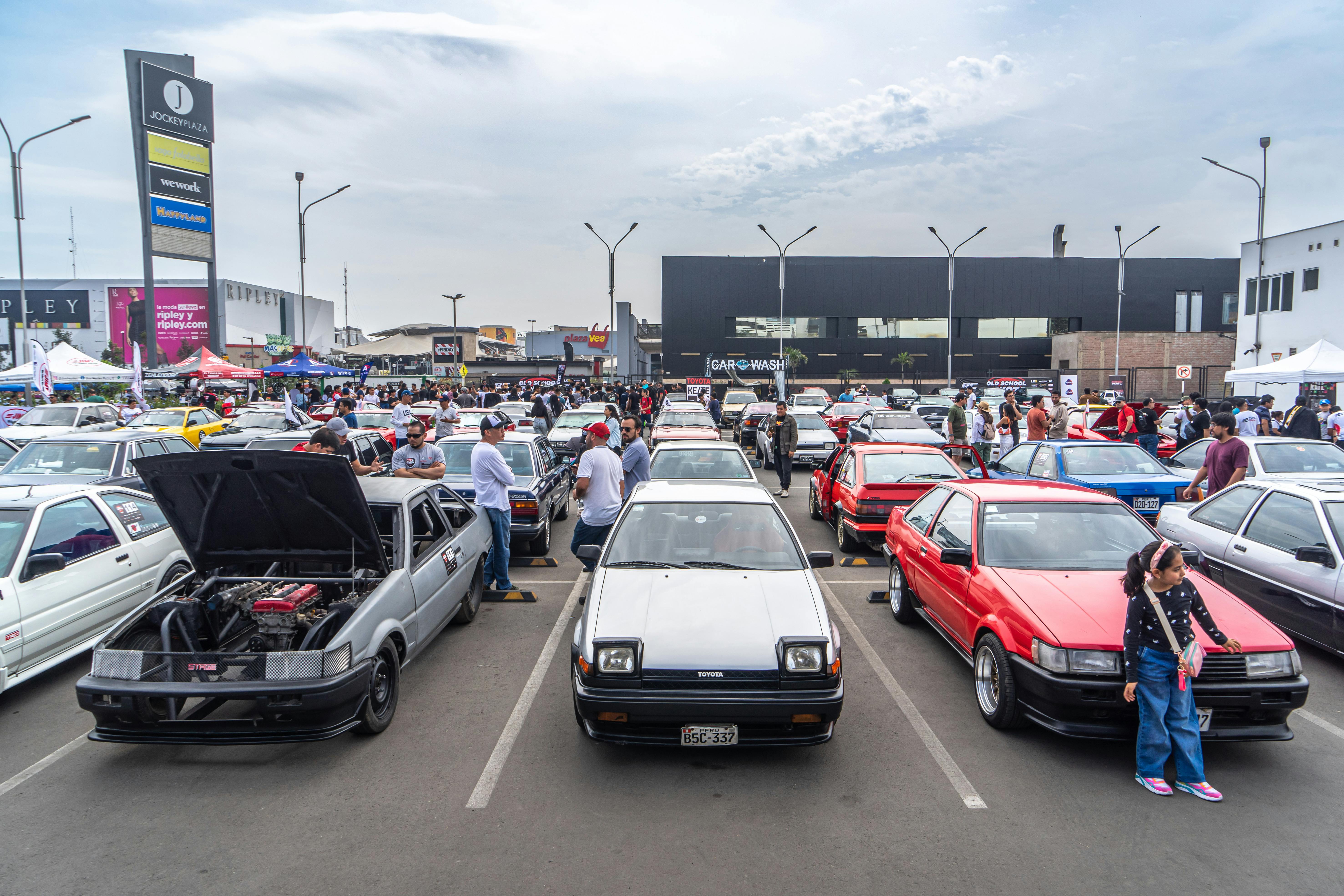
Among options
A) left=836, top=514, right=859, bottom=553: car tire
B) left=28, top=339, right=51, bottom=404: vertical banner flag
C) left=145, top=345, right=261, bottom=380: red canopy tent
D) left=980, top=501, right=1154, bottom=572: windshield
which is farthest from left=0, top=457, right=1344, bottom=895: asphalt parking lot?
left=145, top=345, right=261, bottom=380: red canopy tent

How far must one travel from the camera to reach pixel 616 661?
430cm

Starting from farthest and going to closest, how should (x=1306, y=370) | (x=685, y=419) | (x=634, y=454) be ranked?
(x=685, y=419) → (x=1306, y=370) → (x=634, y=454)

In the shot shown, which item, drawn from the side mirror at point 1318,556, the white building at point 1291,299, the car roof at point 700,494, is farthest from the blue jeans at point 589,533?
the white building at point 1291,299

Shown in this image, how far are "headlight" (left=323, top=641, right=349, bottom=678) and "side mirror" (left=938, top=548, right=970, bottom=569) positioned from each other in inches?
166

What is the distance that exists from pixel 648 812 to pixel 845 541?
6.92m

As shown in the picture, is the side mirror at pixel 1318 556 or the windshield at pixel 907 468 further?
the windshield at pixel 907 468

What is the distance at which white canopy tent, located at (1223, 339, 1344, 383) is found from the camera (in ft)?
55.7

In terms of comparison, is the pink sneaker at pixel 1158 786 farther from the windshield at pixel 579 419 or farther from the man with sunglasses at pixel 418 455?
the windshield at pixel 579 419

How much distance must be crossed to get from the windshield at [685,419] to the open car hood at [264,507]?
12.5m

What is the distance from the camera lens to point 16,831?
3900mm

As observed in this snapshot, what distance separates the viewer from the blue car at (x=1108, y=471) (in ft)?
33.3

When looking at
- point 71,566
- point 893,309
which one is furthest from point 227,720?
point 893,309

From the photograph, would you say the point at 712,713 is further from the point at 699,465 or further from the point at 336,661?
the point at 699,465

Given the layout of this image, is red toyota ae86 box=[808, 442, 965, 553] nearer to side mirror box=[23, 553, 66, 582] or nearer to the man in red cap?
the man in red cap
